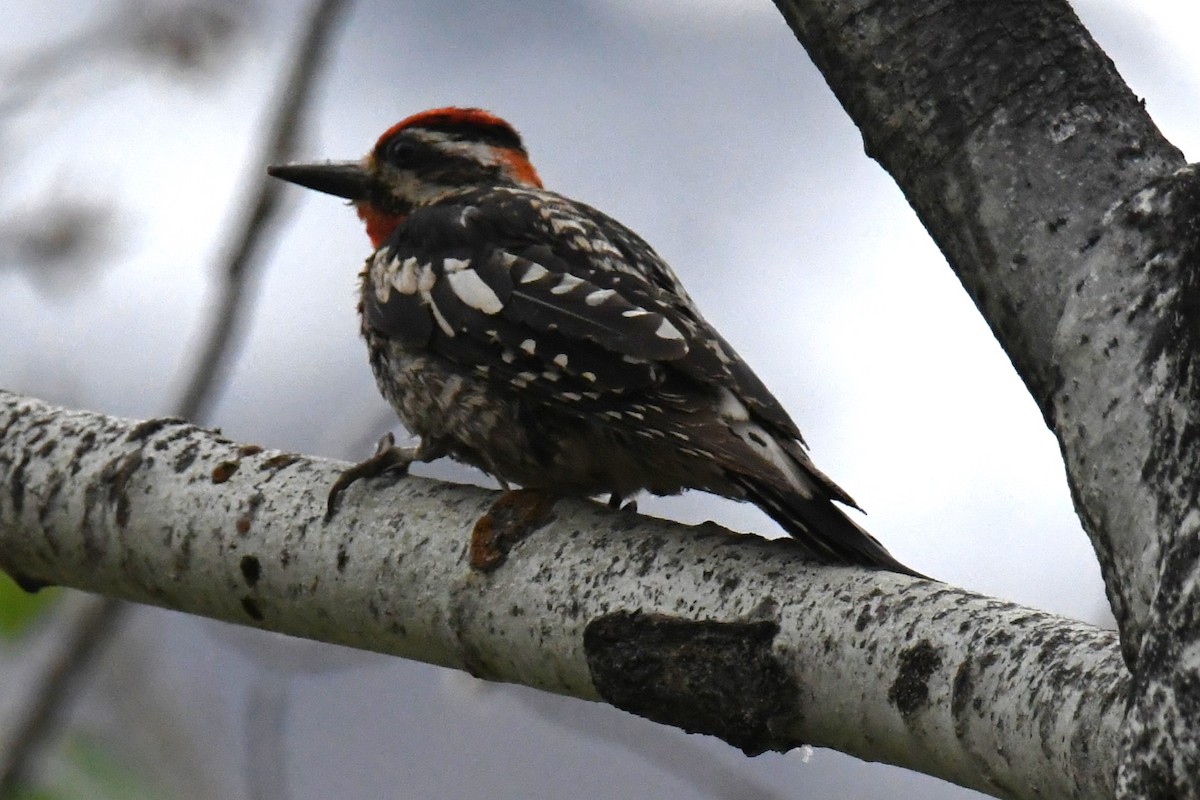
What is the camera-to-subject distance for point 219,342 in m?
2.86

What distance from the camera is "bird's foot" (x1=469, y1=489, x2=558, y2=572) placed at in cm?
243

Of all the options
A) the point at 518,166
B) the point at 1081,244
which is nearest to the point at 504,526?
the point at 1081,244

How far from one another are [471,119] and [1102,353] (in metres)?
2.94

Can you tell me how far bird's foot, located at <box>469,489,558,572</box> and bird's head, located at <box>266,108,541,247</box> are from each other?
1913mm

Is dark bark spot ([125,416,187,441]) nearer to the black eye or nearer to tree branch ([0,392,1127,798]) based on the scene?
tree branch ([0,392,1127,798])

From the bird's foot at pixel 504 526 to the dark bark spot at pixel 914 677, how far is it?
0.72m

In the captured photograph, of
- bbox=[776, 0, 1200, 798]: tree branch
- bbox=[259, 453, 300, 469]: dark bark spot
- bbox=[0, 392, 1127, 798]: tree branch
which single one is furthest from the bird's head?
bbox=[776, 0, 1200, 798]: tree branch

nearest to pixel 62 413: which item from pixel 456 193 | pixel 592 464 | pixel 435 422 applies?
pixel 435 422

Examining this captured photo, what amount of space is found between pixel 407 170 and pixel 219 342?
161cm

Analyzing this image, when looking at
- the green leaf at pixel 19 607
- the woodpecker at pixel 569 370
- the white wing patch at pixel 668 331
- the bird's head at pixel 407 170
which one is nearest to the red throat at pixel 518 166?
the bird's head at pixel 407 170

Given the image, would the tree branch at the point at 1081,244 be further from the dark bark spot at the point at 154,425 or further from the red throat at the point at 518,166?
the red throat at the point at 518,166

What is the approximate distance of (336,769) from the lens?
233 inches

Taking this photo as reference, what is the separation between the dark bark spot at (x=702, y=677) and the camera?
2.01 m

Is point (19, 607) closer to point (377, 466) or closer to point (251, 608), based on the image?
point (251, 608)
